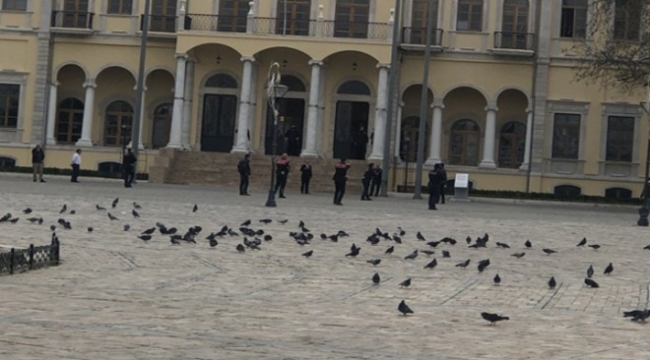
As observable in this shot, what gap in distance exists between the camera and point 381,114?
5234 cm

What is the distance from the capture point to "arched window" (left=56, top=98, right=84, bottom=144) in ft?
187

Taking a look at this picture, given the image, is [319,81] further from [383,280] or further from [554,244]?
[383,280]

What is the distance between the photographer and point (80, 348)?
9.12 metres

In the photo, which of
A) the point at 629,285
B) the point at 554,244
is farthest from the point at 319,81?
the point at 629,285

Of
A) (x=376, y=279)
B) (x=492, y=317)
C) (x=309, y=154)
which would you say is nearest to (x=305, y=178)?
(x=309, y=154)

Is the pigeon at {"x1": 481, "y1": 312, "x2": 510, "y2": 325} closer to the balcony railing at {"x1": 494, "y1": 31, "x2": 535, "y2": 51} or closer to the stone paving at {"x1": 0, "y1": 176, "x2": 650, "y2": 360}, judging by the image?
the stone paving at {"x1": 0, "y1": 176, "x2": 650, "y2": 360}

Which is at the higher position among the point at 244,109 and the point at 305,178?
the point at 244,109

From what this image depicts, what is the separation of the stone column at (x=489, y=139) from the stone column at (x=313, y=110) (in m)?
7.50

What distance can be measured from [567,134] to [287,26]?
43.0 ft

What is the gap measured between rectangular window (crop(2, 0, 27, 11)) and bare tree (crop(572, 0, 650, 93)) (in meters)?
25.2

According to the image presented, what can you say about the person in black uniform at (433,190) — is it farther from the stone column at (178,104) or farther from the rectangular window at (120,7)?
the rectangular window at (120,7)

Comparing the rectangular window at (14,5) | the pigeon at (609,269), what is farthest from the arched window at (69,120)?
the pigeon at (609,269)

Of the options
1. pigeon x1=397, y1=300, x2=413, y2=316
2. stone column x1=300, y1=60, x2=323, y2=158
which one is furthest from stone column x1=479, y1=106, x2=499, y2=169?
pigeon x1=397, y1=300, x2=413, y2=316

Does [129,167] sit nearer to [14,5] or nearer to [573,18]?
[14,5]
